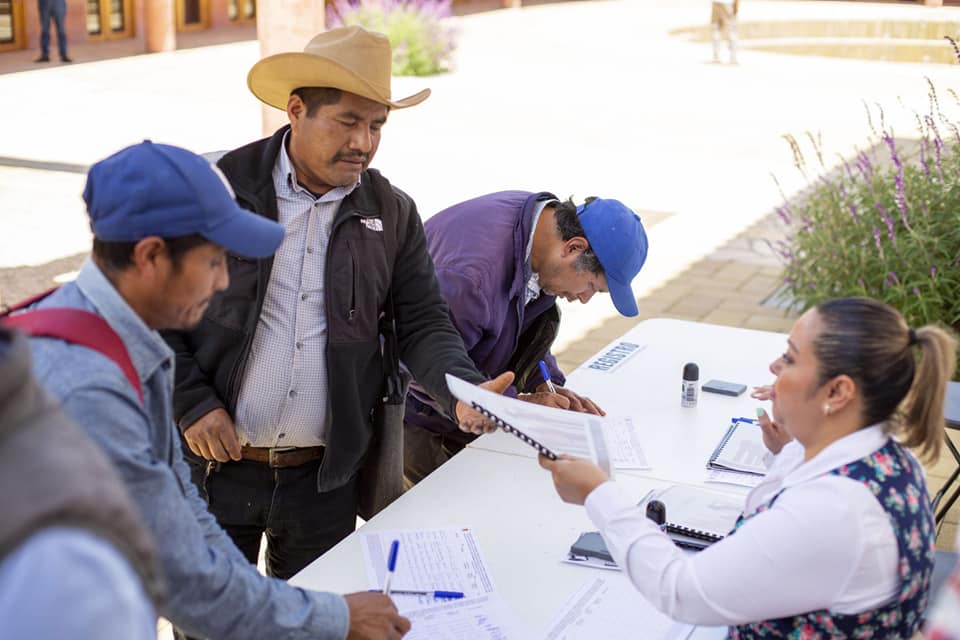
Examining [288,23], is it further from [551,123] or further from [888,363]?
[888,363]

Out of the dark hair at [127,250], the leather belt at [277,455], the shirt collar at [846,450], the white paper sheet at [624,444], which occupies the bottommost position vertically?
the white paper sheet at [624,444]

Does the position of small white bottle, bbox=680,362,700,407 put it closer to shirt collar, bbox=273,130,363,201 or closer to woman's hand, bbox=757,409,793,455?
woman's hand, bbox=757,409,793,455

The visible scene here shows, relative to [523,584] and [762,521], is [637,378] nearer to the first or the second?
[523,584]

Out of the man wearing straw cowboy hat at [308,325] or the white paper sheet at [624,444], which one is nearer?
the man wearing straw cowboy hat at [308,325]

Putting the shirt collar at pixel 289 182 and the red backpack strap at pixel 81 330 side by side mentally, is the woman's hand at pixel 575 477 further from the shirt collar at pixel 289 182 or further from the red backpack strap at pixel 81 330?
the shirt collar at pixel 289 182

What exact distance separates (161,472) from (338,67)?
140cm

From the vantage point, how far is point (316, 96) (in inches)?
113

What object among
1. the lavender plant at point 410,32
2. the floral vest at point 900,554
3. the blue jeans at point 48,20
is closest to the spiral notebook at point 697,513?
the floral vest at point 900,554

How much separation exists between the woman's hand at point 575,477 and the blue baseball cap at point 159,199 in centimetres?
80

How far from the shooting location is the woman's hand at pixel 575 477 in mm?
2160

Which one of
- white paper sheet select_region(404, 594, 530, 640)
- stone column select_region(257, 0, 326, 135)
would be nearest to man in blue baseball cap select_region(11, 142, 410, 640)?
white paper sheet select_region(404, 594, 530, 640)

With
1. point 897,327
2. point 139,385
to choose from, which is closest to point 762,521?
point 897,327

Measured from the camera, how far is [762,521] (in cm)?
192

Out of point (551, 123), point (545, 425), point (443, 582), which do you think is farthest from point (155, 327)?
point (551, 123)
